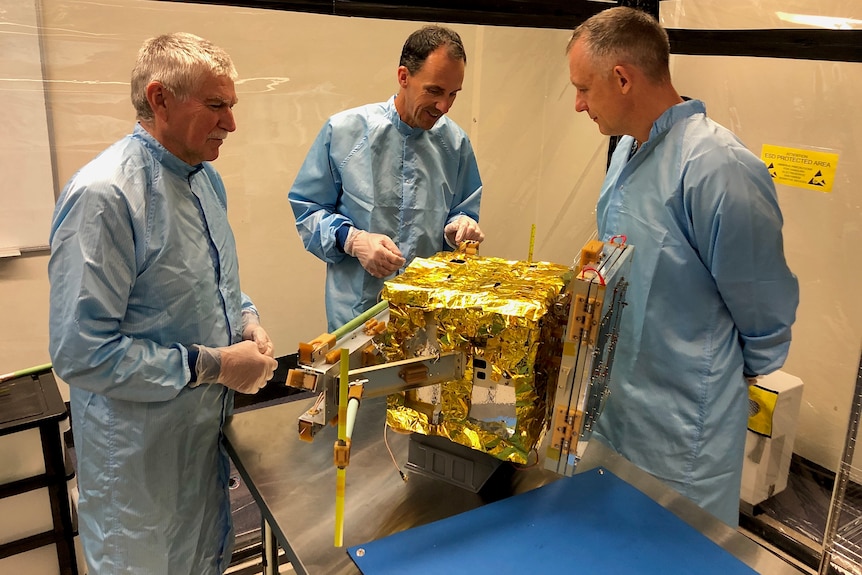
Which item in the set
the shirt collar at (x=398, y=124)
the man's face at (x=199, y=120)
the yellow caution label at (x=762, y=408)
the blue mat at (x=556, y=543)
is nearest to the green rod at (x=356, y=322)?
the blue mat at (x=556, y=543)

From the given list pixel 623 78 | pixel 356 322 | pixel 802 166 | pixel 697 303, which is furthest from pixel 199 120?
pixel 802 166

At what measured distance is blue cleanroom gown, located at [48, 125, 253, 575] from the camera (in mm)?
1186

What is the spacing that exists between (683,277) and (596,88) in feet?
1.63

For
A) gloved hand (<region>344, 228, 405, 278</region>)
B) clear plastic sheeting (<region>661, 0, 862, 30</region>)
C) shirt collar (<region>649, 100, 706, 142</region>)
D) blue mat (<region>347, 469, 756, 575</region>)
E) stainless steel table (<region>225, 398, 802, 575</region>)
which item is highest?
clear plastic sheeting (<region>661, 0, 862, 30</region>)

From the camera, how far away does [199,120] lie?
1302mm

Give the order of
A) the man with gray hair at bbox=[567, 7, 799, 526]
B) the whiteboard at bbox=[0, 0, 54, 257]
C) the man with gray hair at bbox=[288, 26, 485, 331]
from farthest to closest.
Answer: the whiteboard at bbox=[0, 0, 54, 257]
the man with gray hair at bbox=[288, 26, 485, 331]
the man with gray hair at bbox=[567, 7, 799, 526]

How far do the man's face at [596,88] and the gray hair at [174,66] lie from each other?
83 centimetres

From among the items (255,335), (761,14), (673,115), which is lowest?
(255,335)

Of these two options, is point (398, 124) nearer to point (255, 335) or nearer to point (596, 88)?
point (596, 88)

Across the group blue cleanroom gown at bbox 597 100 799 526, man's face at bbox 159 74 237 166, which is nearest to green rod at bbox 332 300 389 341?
man's face at bbox 159 74 237 166

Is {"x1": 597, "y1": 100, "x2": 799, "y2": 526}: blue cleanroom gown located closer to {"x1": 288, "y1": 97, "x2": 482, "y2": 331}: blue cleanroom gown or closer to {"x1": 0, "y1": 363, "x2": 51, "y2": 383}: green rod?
{"x1": 288, "y1": 97, "x2": 482, "y2": 331}: blue cleanroom gown

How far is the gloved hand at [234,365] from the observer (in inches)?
51.3

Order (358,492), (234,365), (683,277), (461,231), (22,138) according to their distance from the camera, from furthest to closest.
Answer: (22,138) → (461,231) → (683,277) → (234,365) → (358,492)

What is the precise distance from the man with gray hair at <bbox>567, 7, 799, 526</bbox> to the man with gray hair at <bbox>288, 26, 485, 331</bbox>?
53 centimetres
